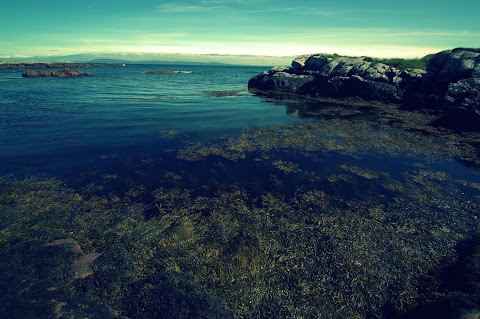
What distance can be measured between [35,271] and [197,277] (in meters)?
6.81

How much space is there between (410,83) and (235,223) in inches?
2036

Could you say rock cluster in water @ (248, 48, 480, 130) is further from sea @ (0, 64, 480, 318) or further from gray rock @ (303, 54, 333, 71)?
sea @ (0, 64, 480, 318)

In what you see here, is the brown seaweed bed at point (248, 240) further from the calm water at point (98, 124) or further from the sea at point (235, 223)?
the calm water at point (98, 124)

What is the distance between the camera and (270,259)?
1205 centimetres

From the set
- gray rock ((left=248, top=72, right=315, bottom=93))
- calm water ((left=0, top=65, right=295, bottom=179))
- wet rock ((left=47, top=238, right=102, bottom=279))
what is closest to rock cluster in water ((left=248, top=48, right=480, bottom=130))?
gray rock ((left=248, top=72, right=315, bottom=93))

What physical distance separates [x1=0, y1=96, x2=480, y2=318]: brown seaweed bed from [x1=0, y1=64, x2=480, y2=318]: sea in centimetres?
7

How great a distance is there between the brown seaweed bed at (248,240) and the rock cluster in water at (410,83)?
17514 millimetres

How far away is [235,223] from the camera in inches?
570

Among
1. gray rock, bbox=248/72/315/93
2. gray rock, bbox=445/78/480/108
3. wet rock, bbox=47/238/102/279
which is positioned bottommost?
wet rock, bbox=47/238/102/279

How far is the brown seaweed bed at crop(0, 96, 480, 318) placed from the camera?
983 cm

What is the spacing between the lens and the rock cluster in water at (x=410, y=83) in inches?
1380

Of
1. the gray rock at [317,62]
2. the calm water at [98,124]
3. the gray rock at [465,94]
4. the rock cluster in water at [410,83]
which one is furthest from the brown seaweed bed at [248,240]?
the gray rock at [317,62]

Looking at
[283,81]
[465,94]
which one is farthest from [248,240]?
[283,81]

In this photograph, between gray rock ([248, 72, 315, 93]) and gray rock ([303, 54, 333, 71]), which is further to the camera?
gray rock ([303, 54, 333, 71])
